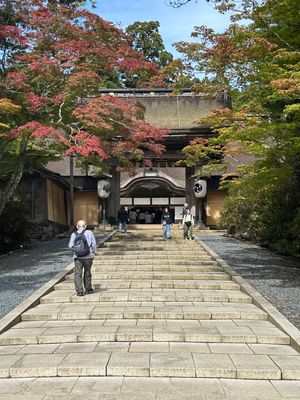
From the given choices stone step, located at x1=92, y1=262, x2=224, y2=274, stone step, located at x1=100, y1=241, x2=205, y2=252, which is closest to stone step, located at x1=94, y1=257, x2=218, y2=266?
stone step, located at x1=92, y1=262, x2=224, y2=274

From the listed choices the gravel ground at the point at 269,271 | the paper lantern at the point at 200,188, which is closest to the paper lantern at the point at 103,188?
the paper lantern at the point at 200,188

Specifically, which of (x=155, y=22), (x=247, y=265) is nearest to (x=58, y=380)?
(x=247, y=265)

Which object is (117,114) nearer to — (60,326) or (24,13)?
(24,13)

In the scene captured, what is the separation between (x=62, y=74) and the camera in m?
12.8

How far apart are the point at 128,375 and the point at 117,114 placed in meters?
10.3

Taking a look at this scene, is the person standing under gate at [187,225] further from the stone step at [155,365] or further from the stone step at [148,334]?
the stone step at [155,365]

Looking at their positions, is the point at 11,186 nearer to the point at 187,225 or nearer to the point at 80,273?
the point at 80,273

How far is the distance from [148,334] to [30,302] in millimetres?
3060

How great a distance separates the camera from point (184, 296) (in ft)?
29.9

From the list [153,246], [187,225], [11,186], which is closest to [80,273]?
[11,186]

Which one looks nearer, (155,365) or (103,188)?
(155,365)

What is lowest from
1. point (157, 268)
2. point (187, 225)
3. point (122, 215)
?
point (157, 268)

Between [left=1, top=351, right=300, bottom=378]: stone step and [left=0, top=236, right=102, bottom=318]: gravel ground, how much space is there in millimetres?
2458

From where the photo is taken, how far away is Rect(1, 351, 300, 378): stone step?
520 centimetres
